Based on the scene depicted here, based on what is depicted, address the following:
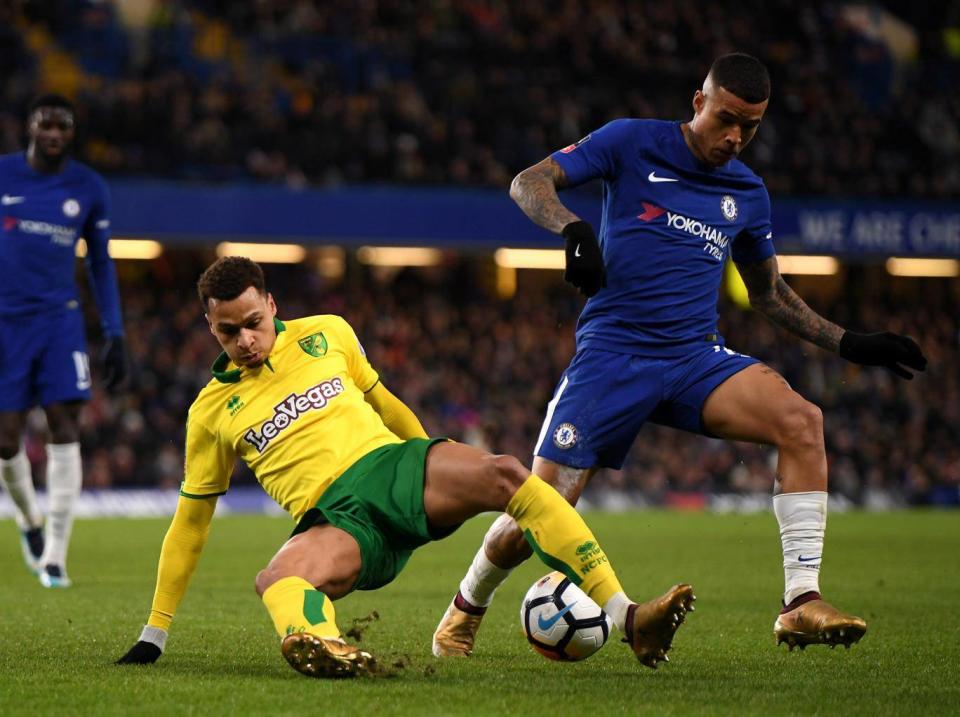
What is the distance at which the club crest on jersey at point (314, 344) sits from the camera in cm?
563

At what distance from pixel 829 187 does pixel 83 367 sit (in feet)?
64.4

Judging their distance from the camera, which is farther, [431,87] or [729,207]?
[431,87]

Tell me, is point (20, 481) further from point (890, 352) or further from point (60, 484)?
point (890, 352)

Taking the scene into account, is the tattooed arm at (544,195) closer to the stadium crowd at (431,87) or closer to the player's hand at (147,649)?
the player's hand at (147,649)

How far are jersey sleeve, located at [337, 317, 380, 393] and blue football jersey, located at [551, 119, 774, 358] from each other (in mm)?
883

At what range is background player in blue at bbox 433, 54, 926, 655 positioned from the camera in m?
5.75

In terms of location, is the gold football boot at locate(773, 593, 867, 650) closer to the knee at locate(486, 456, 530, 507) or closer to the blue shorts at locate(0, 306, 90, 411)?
the knee at locate(486, 456, 530, 507)

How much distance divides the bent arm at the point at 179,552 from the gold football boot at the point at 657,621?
1653 millimetres

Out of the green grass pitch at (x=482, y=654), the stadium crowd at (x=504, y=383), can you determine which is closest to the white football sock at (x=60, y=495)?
the green grass pitch at (x=482, y=654)

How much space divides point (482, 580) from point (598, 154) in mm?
1738

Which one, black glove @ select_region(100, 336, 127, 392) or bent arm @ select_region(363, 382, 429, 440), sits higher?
bent arm @ select_region(363, 382, 429, 440)

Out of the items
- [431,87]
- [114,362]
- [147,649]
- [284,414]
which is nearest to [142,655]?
[147,649]

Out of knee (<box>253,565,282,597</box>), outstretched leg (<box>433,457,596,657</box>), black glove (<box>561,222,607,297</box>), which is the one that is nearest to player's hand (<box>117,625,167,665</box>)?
knee (<box>253,565,282,597</box>)

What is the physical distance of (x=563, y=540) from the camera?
4902 millimetres
